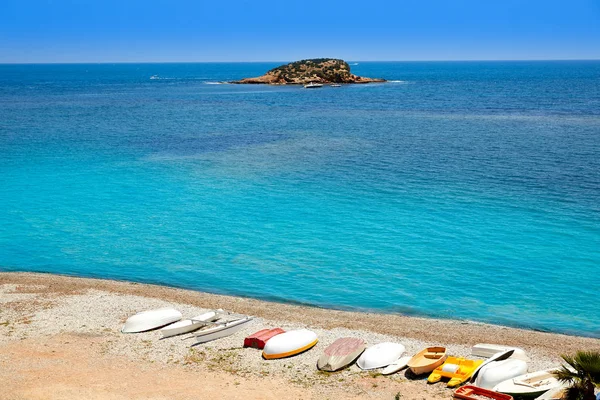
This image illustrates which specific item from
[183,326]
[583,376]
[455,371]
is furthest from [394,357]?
[183,326]

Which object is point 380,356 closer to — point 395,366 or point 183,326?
point 395,366

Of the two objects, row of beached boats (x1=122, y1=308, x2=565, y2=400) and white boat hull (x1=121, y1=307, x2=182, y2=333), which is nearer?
row of beached boats (x1=122, y1=308, x2=565, y2=400)

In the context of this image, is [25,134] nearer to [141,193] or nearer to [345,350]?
[141,193]

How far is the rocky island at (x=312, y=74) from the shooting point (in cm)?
17950

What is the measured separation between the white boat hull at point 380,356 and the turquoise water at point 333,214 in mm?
5402

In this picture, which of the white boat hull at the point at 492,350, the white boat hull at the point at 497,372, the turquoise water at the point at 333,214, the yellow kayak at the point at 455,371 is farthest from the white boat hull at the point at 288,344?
the white boat hull at the point at 497,372

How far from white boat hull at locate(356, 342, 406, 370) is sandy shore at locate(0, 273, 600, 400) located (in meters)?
0.35

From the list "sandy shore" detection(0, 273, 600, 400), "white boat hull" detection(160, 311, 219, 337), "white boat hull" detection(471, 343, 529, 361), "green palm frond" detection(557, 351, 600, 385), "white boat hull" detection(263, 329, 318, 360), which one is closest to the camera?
"green palm frond" detection(557, 351, 600, 385)

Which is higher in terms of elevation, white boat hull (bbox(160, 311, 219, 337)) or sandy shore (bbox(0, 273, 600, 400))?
white boat hull (bbox(160, 311, 219, 337))

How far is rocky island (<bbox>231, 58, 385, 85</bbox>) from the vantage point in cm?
17950

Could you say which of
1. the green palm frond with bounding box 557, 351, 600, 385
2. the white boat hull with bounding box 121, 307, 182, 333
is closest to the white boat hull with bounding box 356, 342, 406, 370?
the green palm frond with bounding box 557, 351, 600, 385

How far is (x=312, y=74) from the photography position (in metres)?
182

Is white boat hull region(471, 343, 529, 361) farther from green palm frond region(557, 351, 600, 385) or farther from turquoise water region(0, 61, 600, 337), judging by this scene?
turquoise water region(0, 61, 600, 337)

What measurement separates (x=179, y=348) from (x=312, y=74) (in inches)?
6489
